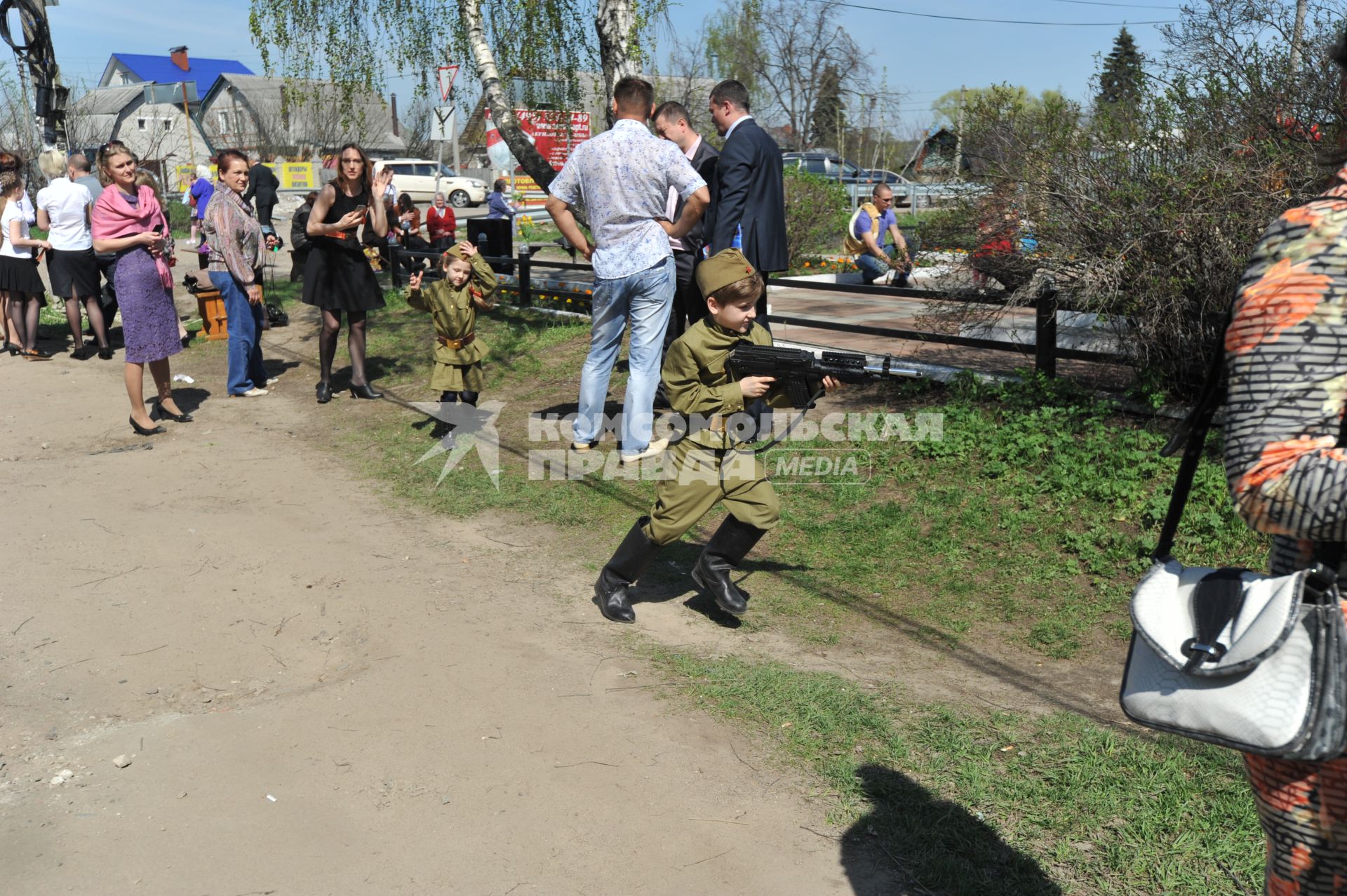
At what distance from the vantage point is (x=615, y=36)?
35.2 feet

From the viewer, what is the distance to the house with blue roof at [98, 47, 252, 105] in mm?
74312

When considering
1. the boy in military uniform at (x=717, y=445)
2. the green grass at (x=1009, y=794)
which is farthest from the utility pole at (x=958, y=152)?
the green grass at (x=1009, y=794)

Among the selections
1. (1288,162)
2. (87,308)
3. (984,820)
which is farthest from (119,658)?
(87,308)

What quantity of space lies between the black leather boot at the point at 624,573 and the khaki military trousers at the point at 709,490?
0.58ft

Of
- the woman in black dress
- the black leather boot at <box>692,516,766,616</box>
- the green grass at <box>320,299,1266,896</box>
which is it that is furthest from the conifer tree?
the woman in black dress

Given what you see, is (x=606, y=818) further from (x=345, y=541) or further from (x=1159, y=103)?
(x=1159, y=103)

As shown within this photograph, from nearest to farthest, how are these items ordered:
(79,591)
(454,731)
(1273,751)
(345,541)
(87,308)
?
(1273,751) → (454,731) → (79,591) → (345,541) → (87,308)

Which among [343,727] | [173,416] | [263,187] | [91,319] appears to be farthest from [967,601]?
[263,187]

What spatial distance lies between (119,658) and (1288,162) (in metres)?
6.40

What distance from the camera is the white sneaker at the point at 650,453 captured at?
7344 millimetres

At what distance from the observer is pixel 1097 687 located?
14.6ft

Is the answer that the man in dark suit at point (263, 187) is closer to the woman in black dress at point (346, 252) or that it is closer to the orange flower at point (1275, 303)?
the woman in black dress at point (346, 252)

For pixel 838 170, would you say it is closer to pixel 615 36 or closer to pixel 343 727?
pixel 615 36

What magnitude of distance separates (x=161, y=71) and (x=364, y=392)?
81.4 m
